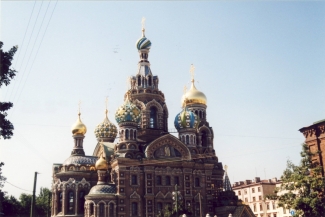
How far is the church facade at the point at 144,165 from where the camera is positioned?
37.4 meters

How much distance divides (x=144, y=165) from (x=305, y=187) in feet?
58.3

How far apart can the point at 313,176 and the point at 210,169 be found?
18.2 metres

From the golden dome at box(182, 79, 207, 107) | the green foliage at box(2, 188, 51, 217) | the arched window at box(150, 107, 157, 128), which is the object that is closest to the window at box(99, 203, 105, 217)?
the arched window at box(150, 107, 157, 128)

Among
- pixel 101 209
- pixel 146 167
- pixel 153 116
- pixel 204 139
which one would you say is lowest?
pixel 101 209

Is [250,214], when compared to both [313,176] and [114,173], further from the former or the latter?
[313,176]

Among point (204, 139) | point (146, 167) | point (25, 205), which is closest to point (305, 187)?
point (146, 167)

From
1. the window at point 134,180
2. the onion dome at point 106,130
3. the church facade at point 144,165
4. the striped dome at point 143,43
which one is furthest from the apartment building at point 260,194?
the striped dome at point 143,43

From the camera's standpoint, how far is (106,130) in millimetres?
48438

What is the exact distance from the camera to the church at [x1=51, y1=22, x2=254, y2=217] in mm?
37438

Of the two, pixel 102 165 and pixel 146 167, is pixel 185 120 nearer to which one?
pixel 146 167

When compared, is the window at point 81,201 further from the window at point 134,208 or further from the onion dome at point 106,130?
the onion dome at point 106,130

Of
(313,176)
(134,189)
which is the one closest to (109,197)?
(134,189)

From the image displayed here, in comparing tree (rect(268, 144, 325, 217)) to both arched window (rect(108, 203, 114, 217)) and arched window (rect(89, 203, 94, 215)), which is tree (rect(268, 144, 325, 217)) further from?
arched window (rect(89, 203, 94, 215))

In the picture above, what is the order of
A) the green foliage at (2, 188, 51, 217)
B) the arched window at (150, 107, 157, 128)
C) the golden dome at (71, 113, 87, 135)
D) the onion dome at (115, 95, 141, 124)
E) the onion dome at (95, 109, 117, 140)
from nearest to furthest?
the onion dome at (115, 95, 141, 124) → the arched window at (150, 107, 157, 128) → the golden dome at (71, 113, 87, 135) → the onion dome at (95, 109, 117, 140) → the green foliage at (2, 188, 51, 217)
